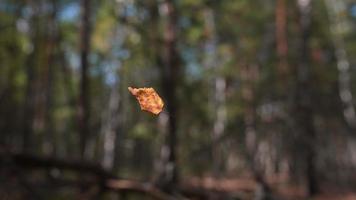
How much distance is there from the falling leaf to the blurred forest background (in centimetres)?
21

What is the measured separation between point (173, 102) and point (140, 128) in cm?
535

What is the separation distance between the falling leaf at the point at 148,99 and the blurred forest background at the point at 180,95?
212mm

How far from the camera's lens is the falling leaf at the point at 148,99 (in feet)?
4.88

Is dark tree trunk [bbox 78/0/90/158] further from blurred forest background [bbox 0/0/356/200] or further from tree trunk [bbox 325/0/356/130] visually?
tree trunk [bbox 325/0/356/130]

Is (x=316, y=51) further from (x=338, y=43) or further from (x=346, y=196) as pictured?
(x=346, y=196)

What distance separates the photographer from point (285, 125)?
604cm

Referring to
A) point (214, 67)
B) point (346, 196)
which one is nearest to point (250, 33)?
point (214, 67)

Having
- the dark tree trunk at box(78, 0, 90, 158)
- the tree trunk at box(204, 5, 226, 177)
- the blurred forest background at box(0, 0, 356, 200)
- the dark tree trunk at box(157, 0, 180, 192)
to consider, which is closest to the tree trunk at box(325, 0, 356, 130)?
the blurred forest background at box(0, 0, 356, 200)

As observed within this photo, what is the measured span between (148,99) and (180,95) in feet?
27.1

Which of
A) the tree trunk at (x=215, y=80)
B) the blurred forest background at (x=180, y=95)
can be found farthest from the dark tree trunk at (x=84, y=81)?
the tree trunk at (x=215, y=80)

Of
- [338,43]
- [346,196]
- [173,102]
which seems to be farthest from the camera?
[338,43]

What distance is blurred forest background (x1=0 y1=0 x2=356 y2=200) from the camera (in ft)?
17.6

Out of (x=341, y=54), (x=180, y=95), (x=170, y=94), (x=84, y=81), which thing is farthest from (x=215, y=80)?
(x=170, y=94)

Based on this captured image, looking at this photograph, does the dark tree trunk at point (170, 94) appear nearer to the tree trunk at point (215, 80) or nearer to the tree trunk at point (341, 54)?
the tree trunk at point (215, 80)
